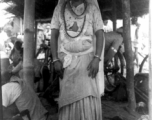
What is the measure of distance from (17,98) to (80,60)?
94 cm

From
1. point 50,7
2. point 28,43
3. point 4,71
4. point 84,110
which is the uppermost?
point 50,7

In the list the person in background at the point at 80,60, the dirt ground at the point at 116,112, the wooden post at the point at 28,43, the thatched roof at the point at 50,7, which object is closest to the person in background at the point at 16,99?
the wooden post at the point at 28,43

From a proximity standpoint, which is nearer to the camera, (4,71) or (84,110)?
(84,110)

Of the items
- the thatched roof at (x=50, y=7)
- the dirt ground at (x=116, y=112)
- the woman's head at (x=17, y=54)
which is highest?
the thatched roof at (x=50, y=7)

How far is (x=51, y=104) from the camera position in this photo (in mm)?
4695

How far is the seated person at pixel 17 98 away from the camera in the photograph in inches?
108

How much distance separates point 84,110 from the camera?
250cm

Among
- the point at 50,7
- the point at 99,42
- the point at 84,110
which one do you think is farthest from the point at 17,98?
the point at 50,7

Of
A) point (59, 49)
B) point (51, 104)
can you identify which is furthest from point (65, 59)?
point (51, 104)

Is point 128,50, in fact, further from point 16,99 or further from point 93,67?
point 16,99

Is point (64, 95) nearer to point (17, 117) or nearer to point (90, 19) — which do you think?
point (17, 117)

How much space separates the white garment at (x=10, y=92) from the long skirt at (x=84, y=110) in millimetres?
670

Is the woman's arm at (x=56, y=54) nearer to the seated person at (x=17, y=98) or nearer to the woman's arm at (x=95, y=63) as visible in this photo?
the woman's arm at (x=95, y=63)

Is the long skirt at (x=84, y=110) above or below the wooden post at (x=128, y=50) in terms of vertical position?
below
